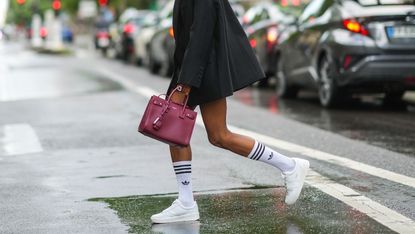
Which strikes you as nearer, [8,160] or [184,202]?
[184,202]

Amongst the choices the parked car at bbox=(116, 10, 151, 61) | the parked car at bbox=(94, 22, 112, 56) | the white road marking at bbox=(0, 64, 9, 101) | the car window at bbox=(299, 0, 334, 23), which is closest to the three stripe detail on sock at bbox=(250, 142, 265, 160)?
the car window at bbox=(299, 0, 334, 23)

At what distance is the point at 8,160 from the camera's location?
8750mm

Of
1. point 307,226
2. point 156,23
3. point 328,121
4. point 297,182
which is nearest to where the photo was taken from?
point 307,226

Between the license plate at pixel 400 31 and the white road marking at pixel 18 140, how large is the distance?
14.8 ft

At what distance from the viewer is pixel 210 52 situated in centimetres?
580

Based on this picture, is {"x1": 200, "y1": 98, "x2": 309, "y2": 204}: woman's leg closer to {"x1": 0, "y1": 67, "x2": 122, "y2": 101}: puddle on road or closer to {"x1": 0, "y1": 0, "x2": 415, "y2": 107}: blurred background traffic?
{"x1": 0, "y1": 0, "x2": 415, "y2": 107}: blurred background traffic

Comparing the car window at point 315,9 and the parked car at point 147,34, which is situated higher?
the car window at point 315,9

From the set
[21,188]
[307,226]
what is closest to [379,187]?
[307,226]

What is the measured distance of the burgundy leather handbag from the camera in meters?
5.70

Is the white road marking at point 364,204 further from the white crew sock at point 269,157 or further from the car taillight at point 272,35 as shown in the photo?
the car taillight at point 272,35

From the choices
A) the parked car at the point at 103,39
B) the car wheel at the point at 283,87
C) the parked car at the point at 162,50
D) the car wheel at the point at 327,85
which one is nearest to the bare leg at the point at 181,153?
the car wheel at the point at 327,85

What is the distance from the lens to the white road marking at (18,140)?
30.9 feet

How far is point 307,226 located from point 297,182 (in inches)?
24.4

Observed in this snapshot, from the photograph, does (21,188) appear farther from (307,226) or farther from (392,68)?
(392,68)
